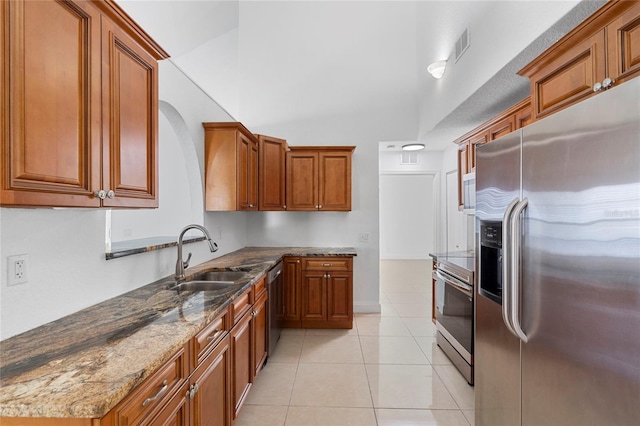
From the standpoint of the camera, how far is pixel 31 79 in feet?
2.97

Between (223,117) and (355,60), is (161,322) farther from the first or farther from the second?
(355,60)

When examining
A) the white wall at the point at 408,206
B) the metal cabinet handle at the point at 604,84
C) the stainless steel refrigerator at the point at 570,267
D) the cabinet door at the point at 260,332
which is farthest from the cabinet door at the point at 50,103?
the white wall at the point at 408,206

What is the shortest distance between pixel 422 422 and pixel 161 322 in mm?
1823

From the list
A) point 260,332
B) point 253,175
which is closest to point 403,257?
point 253,175

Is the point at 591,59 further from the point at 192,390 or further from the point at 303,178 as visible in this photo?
the point at 303,178

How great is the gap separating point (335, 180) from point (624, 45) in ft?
9.66

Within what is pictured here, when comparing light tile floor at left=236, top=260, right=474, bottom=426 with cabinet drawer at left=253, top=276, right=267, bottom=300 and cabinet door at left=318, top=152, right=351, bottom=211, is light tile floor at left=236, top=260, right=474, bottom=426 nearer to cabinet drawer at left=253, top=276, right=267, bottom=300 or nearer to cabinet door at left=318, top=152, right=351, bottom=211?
cabinet drawer at left=253, top=276, right=267, bottom=300

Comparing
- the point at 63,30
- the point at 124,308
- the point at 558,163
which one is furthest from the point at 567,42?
the point at 124,308

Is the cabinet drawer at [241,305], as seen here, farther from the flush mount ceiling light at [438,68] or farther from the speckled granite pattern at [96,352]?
the flush mount ceiling light at [438,68]

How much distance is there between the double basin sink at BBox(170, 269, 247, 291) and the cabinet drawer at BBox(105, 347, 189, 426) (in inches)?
36.0

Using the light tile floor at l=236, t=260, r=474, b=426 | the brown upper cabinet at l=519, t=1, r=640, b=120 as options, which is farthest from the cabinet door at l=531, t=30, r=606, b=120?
the light tile floor at l=236, t=260, r=474, b=426

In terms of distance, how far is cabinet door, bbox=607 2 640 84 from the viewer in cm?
125

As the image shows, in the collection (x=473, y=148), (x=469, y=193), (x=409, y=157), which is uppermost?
(x=409, y=157)

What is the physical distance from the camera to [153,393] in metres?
1.04
